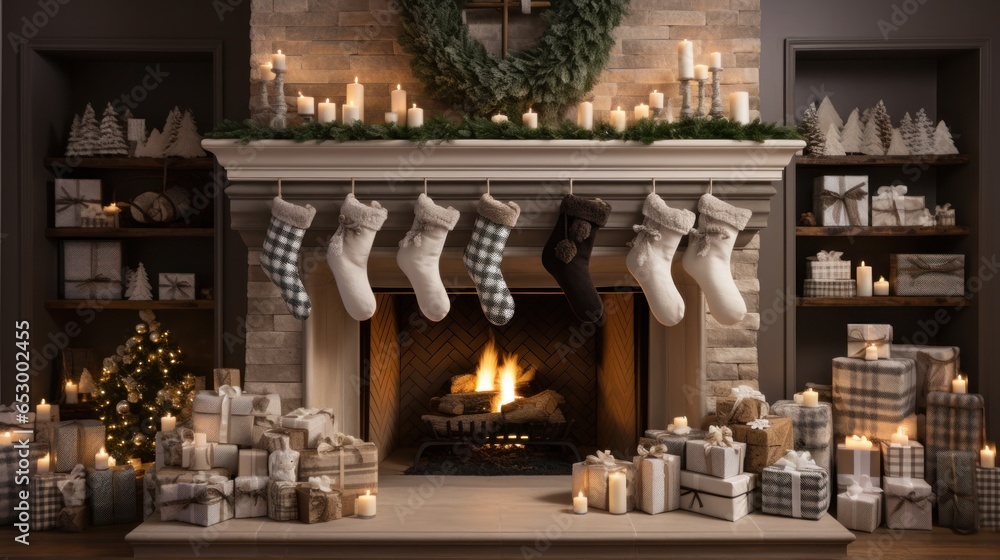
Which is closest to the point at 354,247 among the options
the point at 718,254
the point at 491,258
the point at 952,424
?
the point at 491,258

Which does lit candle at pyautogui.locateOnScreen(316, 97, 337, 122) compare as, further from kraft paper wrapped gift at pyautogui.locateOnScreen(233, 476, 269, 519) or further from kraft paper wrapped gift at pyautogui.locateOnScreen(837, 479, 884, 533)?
kraft paper wrapped gift at pyautogui.locateOnScreen(837, 479, 884, 533)

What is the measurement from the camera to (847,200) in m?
3.70

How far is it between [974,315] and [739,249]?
1.27 m

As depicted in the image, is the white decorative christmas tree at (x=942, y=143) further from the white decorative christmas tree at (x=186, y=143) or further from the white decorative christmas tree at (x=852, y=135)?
the white decorative christmas tree at (x=186, y=143)

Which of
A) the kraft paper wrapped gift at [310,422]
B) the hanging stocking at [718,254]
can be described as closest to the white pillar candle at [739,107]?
the hanging stocking at [718,254]

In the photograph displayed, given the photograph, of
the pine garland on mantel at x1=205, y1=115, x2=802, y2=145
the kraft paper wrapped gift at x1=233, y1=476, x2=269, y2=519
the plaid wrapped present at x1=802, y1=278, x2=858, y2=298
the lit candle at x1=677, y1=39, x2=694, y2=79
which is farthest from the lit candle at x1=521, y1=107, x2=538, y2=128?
the kraft paper wrapped gift at x1=233, y1=476, x2=269, y2=519

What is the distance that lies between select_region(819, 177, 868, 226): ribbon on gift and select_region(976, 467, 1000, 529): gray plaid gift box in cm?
120

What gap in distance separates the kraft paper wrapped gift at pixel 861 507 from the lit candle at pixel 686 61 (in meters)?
1.82

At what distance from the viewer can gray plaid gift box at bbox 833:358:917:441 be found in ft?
10.9

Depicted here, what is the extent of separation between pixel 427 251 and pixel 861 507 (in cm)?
202

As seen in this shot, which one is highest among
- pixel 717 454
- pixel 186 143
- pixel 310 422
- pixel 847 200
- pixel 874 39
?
pixel 874 39

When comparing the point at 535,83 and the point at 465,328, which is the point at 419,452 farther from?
the point at 535,83

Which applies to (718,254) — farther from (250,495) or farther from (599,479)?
(250,495)

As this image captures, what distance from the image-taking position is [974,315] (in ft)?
12.0
